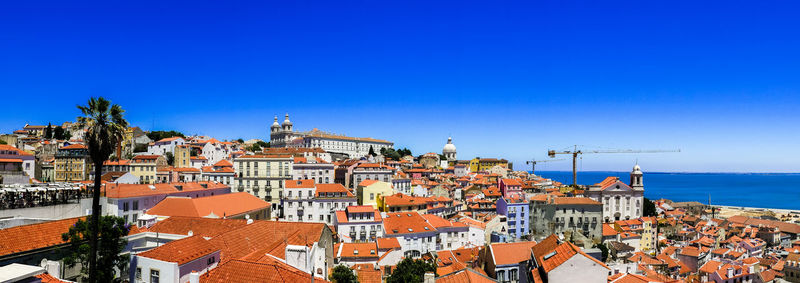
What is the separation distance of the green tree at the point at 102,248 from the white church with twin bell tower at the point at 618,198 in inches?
2861

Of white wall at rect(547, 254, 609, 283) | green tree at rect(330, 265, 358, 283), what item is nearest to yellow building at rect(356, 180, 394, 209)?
green tree at rect(330, 265, 358, 283)

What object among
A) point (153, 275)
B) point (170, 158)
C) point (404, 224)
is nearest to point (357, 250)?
point (404, 224)

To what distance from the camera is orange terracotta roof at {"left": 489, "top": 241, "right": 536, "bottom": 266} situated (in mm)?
30453

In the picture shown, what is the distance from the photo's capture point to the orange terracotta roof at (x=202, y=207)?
3822 centimetres

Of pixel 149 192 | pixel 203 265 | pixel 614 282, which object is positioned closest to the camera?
pixel 203 265

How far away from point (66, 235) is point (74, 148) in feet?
226

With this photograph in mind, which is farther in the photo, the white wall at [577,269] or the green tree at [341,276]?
the green tree at [341,276]

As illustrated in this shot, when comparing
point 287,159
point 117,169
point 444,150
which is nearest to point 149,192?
point 287,159

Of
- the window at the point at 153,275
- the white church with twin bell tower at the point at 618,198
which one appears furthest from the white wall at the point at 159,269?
the white church with twin bell tower at the point at 618,198

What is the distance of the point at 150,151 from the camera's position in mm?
98750

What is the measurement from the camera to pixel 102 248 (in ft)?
62.5

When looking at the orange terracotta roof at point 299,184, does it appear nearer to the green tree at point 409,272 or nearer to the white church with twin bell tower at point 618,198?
the green tree at point 409,272

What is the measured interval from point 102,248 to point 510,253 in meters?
24.1

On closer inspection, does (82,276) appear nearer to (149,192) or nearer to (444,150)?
(149,192)
